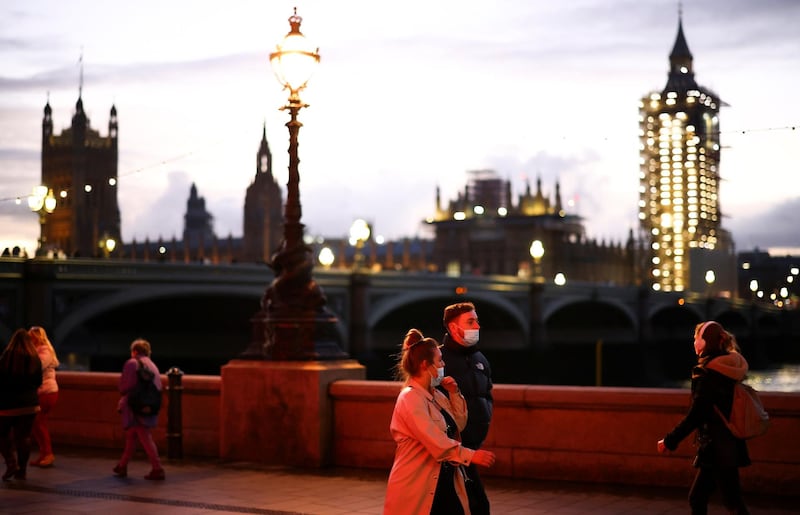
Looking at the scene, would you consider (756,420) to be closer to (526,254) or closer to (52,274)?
(52,274)

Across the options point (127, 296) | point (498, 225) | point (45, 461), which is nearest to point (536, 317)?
point (127, 296)

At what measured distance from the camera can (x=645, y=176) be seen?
19762 centimetres

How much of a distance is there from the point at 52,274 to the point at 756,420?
1478 inches

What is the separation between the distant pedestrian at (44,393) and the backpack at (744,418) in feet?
26.2

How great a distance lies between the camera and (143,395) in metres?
12.6

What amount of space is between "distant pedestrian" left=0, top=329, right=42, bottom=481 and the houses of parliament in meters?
111

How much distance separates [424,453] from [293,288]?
7.18 metres

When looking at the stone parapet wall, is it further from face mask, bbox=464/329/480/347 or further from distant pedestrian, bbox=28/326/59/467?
face mask, bbox=464/329/480/347

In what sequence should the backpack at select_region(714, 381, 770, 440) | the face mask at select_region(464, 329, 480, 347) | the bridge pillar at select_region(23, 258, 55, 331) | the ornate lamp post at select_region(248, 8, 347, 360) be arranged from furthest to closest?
the bridge pillar at select_region(23, 258, 55, 331), the ornate lamp post at select_region(248, 8, 347, 360), the backpack at select_region(714, 381, 770, 440), the face mask at select_region(464, 329, 480, 347)

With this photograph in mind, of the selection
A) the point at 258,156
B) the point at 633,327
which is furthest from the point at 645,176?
the point at 633,327

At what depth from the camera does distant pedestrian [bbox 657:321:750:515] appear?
8359mm

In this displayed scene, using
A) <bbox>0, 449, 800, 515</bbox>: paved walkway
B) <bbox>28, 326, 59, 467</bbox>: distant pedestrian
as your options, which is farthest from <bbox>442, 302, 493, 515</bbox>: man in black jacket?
<bbox>28, 326, 59, 467</bbox>: distant pedestrian

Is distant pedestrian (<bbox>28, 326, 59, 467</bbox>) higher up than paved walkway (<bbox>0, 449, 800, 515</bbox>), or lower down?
higher up

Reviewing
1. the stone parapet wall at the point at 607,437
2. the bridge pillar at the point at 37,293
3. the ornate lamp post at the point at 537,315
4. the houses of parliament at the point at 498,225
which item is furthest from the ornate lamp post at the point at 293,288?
the houses of parliament at the point at 498,225
